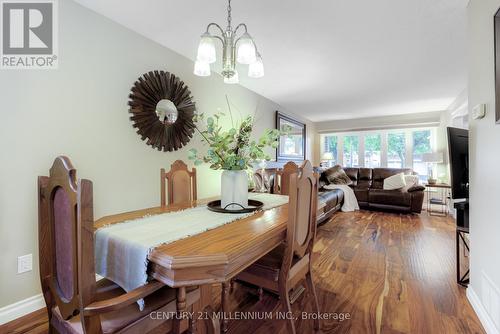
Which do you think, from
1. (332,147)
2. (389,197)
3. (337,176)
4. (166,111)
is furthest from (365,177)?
(166,111)

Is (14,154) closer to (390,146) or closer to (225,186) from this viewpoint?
(225,186)

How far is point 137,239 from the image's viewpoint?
98 cm

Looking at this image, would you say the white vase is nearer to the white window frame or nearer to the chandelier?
the chandelier

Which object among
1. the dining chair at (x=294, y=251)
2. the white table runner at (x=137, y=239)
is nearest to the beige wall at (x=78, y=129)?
the white table runner at (x=137, y=239)

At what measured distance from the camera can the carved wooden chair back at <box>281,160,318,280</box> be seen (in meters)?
1.17

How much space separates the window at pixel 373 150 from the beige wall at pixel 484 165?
470 centimetres

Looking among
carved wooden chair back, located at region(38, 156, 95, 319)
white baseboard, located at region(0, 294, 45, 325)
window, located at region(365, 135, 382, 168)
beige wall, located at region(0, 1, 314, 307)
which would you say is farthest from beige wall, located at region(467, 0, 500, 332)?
window, located at region(365, 135, 382, 168)

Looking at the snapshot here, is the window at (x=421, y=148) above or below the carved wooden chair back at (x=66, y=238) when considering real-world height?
above

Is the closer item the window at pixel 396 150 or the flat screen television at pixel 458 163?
the flat screen television at pixel 458 163

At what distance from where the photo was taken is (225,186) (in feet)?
5.03

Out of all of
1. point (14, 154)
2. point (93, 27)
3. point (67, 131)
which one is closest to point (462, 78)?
point (93, 27)

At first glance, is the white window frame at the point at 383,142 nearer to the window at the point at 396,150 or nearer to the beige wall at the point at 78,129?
the window at the point at 396,150

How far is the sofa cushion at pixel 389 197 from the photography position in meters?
4.61

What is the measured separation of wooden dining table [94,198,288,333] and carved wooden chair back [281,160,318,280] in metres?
0.08
